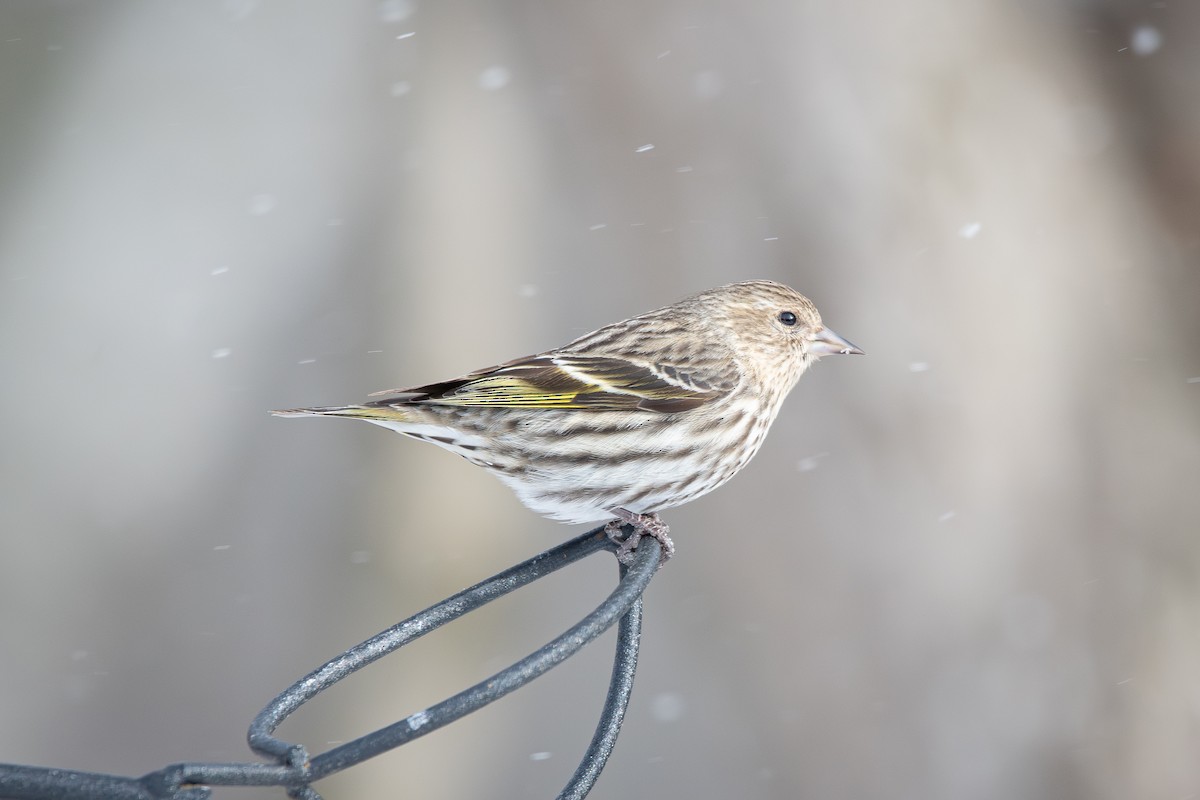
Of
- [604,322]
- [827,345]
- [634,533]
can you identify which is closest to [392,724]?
[634,533]

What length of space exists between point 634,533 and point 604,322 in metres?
2.93

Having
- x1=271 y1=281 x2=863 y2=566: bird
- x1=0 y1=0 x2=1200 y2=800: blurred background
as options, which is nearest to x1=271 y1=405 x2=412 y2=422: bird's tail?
x1=271 y1=281 x2=863 y2=566: bird

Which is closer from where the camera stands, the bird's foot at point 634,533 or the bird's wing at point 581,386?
the bird's foot at point 634,533

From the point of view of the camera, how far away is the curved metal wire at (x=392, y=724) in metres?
1.54

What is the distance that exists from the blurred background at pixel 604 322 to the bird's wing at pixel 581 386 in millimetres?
2379

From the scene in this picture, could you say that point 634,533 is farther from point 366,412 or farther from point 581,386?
point 366,412

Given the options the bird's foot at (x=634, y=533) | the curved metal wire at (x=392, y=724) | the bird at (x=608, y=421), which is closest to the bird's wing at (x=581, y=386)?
the bird at (x=608, y=421)

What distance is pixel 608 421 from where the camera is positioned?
3162 mm

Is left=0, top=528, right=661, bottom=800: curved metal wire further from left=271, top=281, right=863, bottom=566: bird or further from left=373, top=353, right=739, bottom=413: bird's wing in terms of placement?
left=373, top=353, right=739, bottom=413: bird's wing

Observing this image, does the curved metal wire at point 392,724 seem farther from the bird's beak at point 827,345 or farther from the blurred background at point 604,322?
the blurred background at point 604,322

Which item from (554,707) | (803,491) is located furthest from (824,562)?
(554,707)

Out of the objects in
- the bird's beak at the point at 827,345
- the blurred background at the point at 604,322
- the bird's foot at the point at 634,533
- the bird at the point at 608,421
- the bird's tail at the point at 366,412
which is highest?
the bird's tail at the point at 366,412

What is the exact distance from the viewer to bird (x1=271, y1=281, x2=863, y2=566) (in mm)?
3076

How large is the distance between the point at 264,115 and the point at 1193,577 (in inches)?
206
